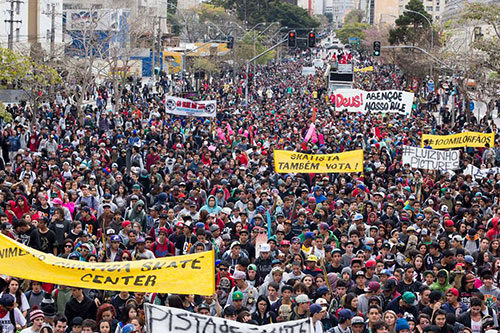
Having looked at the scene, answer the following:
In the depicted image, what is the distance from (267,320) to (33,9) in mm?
55384

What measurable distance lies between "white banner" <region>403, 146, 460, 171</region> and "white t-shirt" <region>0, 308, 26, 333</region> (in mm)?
11357

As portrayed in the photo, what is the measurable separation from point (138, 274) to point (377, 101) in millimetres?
24065

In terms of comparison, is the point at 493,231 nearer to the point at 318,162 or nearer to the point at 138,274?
the point at 318,162

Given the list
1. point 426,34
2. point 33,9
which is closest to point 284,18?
point 426,34

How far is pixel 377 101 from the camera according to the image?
32.2m

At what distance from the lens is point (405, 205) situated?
15938 mm

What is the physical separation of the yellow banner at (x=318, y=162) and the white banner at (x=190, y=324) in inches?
419

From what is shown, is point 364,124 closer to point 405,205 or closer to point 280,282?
point 405,205

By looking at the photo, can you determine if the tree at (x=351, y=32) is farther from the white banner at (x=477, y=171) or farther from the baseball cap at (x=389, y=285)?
the baseball cap at (x=389, y=285)

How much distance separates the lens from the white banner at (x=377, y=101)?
32062mm

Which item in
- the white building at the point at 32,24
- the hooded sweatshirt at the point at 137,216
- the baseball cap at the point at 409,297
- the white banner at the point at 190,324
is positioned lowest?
the hooded sweatshirt at the point at 137,216

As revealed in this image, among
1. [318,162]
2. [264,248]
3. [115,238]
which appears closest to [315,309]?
[264,248]

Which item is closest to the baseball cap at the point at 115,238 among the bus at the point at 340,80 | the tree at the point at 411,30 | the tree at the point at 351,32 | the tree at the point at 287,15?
the bus at the point at 340,80

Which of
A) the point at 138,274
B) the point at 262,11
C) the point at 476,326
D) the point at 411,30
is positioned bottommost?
the point at 476,326
